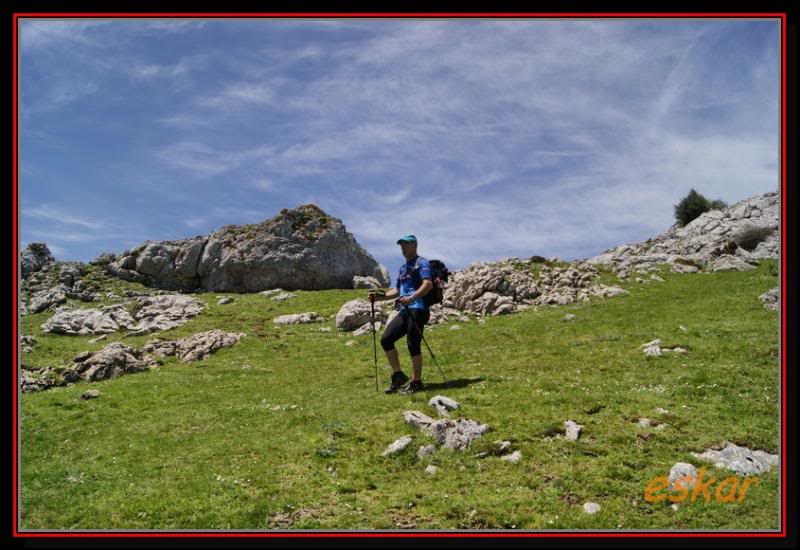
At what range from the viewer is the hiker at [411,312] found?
17.9 m

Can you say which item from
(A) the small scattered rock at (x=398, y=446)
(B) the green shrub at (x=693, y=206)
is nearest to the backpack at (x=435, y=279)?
(A) the small scattered rock at (x=398, y=446)

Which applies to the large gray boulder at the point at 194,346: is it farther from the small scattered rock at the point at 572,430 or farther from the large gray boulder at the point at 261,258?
the large gray boulder at the point at 261,258

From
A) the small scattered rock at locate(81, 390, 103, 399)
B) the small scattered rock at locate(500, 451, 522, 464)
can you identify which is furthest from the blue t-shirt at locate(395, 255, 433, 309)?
the small scattered rock at locate(81, 390, 103, 399)

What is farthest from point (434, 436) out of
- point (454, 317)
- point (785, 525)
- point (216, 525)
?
point (454, 317)

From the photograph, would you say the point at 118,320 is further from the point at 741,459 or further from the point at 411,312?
the point at 741,459

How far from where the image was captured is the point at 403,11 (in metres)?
9.88

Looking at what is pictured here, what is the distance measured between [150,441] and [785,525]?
15.8 meters

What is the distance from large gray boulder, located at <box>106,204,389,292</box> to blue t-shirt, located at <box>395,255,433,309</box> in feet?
176

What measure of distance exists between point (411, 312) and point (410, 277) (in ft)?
4.09

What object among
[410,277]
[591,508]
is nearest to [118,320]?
[410,277]

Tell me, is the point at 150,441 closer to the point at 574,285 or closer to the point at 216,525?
the point at 216,525

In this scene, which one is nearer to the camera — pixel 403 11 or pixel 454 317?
pixel 403 11

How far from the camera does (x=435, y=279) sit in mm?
18094

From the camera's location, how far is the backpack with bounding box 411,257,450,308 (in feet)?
59.4
